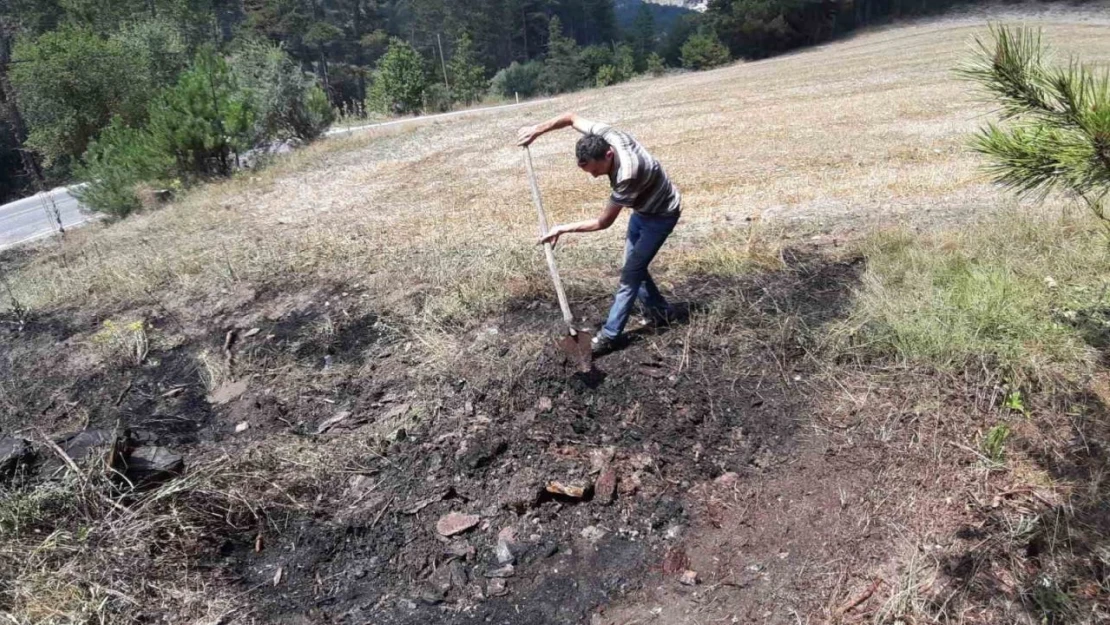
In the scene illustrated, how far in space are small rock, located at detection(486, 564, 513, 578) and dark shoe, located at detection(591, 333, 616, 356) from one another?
57.8 inches

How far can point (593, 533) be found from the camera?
318cm

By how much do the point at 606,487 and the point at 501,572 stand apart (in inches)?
25.0

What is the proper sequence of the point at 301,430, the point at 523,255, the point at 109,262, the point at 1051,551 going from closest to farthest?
the point at 1051,551 → the point at 301,430 → the point at 523,255 → the point at 109,262

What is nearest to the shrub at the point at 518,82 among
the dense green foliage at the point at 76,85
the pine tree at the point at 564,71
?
the pine tree at the point at 564,71

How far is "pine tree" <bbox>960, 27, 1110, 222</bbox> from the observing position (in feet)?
6.34

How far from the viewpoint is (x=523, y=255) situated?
5934 millimetres

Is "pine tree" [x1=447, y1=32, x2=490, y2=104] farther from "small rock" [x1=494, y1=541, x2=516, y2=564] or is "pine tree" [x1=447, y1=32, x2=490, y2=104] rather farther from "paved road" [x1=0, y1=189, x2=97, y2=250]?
"small rock" [x1=494, y1=541, x2=516, y2=564]

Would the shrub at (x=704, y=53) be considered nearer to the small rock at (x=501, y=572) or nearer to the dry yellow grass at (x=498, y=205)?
the dry yellow grass at (x=498, y=205)

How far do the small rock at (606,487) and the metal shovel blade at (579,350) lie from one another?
766 millimetres

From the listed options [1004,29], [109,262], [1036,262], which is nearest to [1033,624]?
[1004,29]

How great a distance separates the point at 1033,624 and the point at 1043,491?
0.68m

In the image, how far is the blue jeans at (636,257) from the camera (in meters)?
3.97

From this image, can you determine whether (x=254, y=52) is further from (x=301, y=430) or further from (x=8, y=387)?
(x=301, y=430)

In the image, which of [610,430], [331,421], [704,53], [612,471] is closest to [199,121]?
[331,421]
